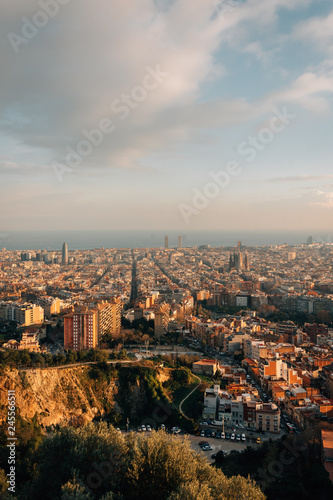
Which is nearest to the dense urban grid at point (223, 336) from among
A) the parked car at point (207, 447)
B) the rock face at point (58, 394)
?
the parked car at point (207, 447)

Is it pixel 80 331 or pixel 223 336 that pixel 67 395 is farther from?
pixel 223 336

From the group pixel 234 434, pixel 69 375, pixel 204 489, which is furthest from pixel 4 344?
pixel 204 489

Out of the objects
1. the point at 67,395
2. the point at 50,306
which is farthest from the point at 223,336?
the point at 50,306

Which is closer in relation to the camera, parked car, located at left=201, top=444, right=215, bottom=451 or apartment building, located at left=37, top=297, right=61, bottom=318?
parked car, located at left=201, top=444, right=215, bottom=451

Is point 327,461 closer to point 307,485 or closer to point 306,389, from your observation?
point 307,485

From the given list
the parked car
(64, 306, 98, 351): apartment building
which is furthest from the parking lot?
(64, 306, 98, 351): apartment building

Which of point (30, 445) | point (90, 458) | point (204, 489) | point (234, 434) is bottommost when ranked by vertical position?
point (234, 434)

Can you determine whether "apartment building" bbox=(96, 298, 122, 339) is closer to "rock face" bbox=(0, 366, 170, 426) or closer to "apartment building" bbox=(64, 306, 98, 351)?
"apartment building" bbox=(64, 306, 98, 351)

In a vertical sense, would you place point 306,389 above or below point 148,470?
below
